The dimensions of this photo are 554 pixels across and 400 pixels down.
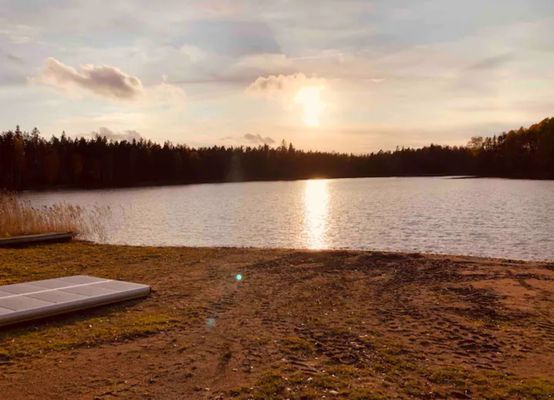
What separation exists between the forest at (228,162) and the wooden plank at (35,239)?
190 ft

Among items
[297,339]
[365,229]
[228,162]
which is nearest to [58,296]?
[297,339]

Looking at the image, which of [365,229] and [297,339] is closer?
[297,339]

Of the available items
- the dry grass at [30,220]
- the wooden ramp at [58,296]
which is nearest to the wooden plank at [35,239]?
the dry grass at [30,220]

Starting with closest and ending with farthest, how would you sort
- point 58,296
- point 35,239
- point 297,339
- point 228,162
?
point 297,339, point 58,296, point 35,239, point 228,162

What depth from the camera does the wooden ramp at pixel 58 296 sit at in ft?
22.0

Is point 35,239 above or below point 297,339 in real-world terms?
below

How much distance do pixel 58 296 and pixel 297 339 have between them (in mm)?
3813

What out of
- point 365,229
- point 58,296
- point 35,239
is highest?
A: point 58,296

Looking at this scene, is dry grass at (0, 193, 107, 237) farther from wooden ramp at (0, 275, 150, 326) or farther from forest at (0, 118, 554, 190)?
forest at (0, 118, 554, 190)

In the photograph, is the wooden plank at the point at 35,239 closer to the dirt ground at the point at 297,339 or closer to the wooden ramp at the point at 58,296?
the dirt ground at the point at 297,339

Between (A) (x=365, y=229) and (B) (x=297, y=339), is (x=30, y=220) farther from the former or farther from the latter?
(A) (x=365, y=229)

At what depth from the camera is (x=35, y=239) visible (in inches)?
612

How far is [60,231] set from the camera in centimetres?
1772

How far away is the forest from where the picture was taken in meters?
83.1
